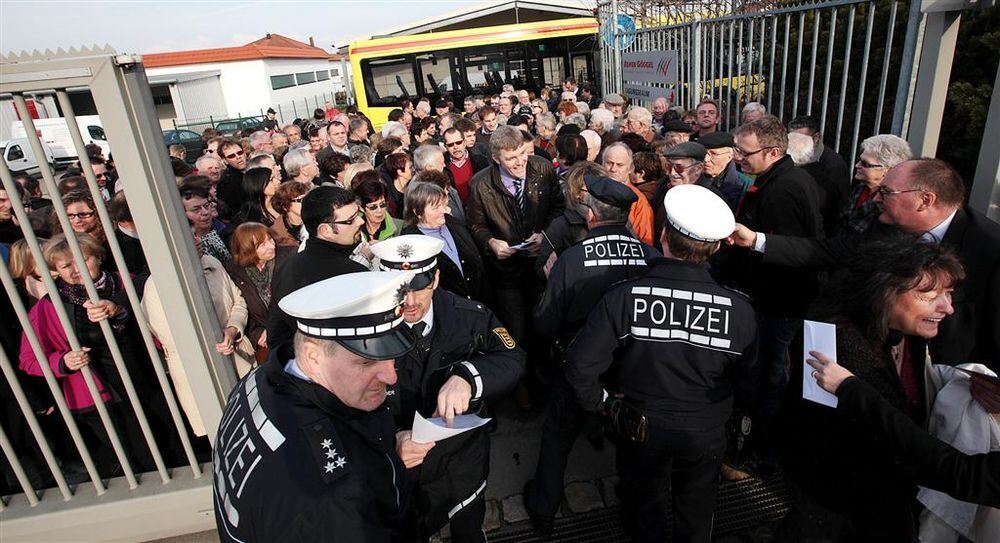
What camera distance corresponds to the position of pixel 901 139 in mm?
3209

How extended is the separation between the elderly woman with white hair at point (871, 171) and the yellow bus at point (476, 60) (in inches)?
507

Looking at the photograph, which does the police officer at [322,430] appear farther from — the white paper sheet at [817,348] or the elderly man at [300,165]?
the elderly man at [300,165]

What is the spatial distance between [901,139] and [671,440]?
2.35 meters

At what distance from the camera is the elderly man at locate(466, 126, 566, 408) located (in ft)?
13.3

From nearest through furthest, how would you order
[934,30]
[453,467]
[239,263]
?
1. [453,467]
2. [934,30]
3. [239,263]

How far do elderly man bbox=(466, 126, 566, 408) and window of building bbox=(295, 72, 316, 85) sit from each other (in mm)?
39542

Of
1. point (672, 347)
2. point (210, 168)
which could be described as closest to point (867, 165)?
point (672, 347)

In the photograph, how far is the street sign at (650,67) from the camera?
21.4 feet

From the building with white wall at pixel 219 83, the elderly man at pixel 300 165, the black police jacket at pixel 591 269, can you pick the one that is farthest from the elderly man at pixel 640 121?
the building with white wall at pixel 219 83

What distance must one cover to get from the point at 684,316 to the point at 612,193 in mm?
792

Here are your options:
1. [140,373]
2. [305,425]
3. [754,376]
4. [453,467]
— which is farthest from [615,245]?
[140,373]

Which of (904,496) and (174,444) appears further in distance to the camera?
(174,444)

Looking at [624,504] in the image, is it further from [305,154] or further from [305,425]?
[305,154]

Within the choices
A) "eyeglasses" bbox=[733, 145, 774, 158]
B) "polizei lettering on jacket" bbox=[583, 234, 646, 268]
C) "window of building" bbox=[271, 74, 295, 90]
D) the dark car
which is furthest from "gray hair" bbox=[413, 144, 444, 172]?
"window of building" bbox=[271, 74, 295, 90]
